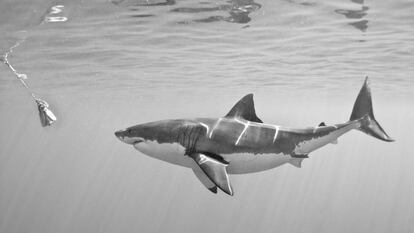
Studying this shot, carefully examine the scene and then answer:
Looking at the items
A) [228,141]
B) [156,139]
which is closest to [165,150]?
[156,139]

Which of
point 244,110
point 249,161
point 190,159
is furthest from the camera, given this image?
point 244,110

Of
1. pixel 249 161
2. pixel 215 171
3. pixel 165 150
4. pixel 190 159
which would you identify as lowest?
pixel 249 161

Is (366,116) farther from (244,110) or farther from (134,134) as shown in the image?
(134,134)

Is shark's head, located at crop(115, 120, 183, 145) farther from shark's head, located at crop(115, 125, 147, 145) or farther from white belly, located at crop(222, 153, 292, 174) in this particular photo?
white belly, located at crop(222, 153, 292, 174)

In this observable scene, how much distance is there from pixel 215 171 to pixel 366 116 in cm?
373

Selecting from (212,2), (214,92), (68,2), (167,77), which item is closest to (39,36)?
(68,2)

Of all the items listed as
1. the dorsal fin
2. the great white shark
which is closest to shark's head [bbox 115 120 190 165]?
the great white shark

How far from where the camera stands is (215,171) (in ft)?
16.2

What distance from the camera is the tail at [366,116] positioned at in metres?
7.02

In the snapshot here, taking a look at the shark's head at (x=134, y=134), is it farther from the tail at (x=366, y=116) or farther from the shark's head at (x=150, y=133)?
the tail at (x=366, y=116)

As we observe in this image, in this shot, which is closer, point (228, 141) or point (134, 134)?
point (134, 134)

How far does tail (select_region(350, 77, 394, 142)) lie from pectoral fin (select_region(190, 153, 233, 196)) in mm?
3232

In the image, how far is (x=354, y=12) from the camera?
12.3m

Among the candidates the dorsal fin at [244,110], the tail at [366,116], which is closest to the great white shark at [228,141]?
the dorsal fin at [244,110]
